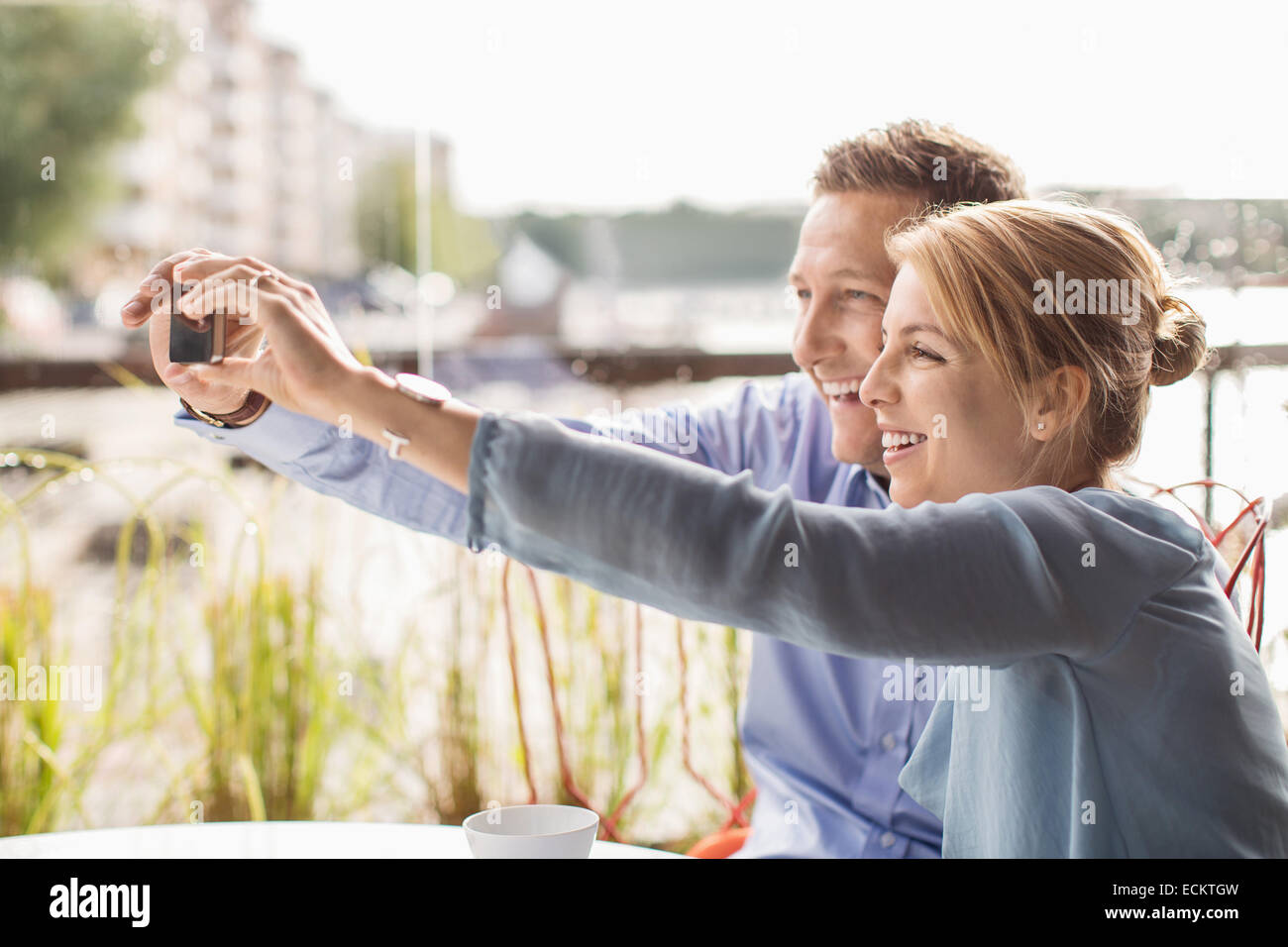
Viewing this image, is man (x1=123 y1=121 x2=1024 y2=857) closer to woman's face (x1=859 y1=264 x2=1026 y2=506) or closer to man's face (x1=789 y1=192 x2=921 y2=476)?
man's face (x1=789 y1=192 x2=921 y2=476)

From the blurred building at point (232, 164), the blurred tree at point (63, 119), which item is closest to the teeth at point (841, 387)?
the blurred building at point (232, 164)

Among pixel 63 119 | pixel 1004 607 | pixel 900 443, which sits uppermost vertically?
pixel 63 119

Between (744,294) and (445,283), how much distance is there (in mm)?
825

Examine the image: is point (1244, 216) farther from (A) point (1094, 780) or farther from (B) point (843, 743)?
(A) point (1094, 780)

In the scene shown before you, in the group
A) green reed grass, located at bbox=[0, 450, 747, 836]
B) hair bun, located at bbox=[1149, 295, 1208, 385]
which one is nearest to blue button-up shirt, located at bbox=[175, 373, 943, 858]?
hair bun, located at bbox=[1149, 295, 1208, 385]

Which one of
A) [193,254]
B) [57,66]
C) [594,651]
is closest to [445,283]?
[594,651]

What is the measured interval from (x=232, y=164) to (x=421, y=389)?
99.6 inches

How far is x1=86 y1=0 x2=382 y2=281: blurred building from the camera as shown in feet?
8.86

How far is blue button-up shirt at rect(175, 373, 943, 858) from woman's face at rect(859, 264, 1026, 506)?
1.28ft

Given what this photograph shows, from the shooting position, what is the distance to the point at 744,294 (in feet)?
8.63

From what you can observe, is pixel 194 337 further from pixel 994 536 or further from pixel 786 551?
pixel 994 536

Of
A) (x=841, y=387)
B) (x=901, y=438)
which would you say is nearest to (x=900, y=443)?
(x=901, y=438)

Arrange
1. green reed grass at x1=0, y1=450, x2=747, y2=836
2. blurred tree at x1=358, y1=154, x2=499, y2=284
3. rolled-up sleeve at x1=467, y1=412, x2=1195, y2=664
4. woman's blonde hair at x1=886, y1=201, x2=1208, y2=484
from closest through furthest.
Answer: rolled-up sleeve at x1=467, y1=412, x2=1195, y2=664 → woman's blonde hair at x1=886, y1=201, x2=1208, y2=484 → green reed grass at x1=0, y1=450, x2=747, y2=836 → blurred tree at x1=358, y1=154, x2=499, y2=284

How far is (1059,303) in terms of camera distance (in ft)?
2.86
